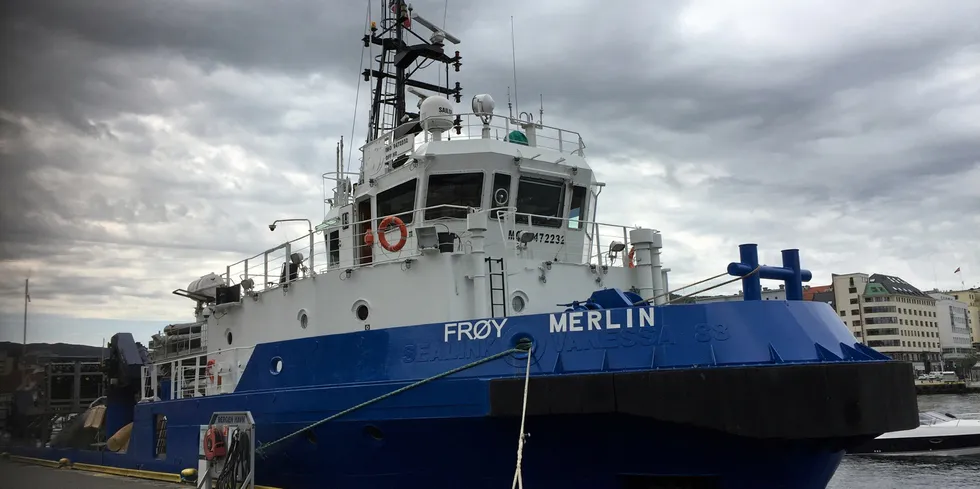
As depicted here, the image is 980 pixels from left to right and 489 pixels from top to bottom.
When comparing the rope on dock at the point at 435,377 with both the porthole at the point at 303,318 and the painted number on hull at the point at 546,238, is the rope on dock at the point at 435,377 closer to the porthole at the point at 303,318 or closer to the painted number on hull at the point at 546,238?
the porthole at the point at 303,318

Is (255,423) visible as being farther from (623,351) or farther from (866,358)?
(866,358)

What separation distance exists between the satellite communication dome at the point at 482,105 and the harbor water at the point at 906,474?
11756 mm

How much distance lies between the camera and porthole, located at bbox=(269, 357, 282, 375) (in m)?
9.52

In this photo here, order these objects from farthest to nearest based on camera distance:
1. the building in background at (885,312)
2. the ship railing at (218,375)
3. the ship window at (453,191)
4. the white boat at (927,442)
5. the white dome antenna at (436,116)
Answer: the building in background at (885,312) → the white boat at (927,442) → the ship railing at (218,375) → the white dome antenna at (436,116) → the ship window at (453,191)

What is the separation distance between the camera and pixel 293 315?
423 inches

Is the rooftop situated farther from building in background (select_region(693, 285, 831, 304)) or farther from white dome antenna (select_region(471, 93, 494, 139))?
white dome antenna (select_region(471, 93, 494, 139))

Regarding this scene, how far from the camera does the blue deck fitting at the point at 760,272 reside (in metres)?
7.60

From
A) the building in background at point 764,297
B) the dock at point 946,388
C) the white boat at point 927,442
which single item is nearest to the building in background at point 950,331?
the dock at point 946,388

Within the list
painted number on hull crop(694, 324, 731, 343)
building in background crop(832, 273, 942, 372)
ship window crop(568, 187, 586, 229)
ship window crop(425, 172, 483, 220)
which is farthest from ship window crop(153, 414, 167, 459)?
building in background crop(832, 273, 942, 372)

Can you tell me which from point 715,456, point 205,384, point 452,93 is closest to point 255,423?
point 205,384

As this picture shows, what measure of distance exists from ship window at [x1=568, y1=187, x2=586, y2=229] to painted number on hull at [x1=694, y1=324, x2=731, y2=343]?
4.32 metres

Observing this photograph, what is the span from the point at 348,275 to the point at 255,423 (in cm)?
228

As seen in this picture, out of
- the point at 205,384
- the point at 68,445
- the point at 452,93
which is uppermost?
the point at 452,93

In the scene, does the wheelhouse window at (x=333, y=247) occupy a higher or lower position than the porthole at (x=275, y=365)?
higher
